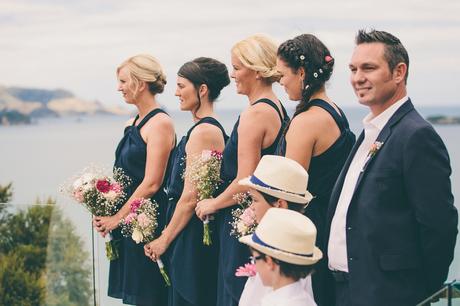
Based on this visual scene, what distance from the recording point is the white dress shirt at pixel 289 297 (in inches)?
143

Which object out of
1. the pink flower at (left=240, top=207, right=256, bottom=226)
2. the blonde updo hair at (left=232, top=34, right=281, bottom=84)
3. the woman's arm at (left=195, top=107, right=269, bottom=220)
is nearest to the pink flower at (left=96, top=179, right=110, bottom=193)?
the woman's arm at (left=195, top=107, right=269, bottom=220)

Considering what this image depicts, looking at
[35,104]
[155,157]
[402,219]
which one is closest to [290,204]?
[402,219]

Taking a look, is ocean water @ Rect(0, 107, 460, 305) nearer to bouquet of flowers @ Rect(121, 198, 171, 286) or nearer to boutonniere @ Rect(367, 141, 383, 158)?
bouquet of flowers @ Rect(121, 198, 171, 286)

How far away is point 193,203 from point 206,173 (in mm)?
277

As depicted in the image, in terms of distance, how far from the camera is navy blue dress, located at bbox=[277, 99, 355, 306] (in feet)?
14.3

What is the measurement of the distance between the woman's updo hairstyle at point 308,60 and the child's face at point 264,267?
89 centimetres

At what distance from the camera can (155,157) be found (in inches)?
218

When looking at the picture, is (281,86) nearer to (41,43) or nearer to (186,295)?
(186,295)

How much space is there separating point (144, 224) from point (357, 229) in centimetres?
183

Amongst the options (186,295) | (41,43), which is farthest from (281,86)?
(41,43)

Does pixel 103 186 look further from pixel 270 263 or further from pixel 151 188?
pixel 270 263

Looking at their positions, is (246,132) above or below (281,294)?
above

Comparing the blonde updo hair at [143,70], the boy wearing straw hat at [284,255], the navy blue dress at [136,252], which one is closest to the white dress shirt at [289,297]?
the boy wearing straw hat at [284,255]

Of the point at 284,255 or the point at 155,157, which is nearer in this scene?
the point at 284,255
